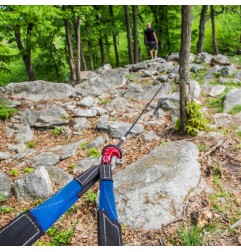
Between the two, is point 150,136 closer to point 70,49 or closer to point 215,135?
point 215,135

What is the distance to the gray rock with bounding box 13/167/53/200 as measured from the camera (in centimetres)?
564

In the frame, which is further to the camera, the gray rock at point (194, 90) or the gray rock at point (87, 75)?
the gray rock at point (87, 75)

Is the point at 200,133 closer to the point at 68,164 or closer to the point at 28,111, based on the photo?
the point at 68,164

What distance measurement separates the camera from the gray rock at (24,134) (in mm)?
8320

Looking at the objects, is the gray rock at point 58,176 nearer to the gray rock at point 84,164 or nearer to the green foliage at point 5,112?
the gray rock at point 84,164

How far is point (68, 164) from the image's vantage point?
6.88m

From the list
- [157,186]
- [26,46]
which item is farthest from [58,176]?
[26,46]

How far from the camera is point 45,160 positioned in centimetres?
696

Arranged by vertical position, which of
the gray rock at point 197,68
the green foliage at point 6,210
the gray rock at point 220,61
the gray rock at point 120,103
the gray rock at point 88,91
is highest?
the gray rock at point 220,61

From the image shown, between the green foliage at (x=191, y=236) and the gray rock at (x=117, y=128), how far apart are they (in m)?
3.90

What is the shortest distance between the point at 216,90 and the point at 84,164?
6618 millimetres

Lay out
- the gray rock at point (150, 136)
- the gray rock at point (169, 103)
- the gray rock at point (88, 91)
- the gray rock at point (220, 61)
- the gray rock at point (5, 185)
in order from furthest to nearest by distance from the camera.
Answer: the gray rock at point (220, 61) → the gray rock at point (88, 91) → the gray rock at point (169, 103) → the gray rock at point (150, 136) → the gray rock at point (5, 185)

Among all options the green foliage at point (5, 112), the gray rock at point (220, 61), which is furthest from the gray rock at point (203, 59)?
the green foliage at point (5, 112)

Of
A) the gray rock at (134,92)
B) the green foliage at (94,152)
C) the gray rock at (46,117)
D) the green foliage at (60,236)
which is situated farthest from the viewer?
the gray rock at (134,92)
